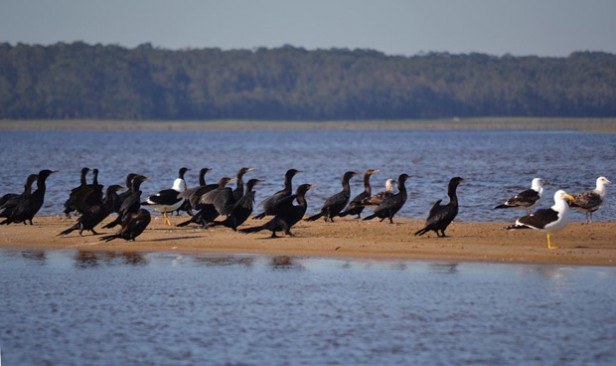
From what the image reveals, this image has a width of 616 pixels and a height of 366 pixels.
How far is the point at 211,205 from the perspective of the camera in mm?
18422

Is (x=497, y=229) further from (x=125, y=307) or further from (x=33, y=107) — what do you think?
(x=33, y=107)

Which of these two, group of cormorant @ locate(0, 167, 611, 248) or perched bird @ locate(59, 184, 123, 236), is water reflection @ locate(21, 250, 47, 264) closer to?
perched bird @ locate(59, 184, 123, 236)

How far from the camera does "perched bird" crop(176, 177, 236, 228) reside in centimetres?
1806

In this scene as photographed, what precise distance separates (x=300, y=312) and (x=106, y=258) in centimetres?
473

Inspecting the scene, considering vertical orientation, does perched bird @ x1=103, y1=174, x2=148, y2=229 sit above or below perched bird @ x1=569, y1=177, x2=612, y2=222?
above

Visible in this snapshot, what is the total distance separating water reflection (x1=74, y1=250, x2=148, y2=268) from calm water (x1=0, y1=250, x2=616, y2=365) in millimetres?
54

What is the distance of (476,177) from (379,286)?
22667mm

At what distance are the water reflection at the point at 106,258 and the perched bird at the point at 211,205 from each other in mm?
2036

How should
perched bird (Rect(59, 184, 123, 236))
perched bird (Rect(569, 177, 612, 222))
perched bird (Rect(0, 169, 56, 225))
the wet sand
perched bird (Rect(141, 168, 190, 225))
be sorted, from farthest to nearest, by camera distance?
perched bird (Rect(0, 169, 56, 225)) < perched bird (Rect(569, 177, 612, 222)) < perched bird (Rect(141, 168, 190, 225)) < perched bird (Rect(59, 184, 123, 236)) < the wet sand

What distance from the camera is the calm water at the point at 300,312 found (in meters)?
10.3

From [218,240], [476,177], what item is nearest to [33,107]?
[476,177]

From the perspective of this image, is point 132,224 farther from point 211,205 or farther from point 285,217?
point 285,217

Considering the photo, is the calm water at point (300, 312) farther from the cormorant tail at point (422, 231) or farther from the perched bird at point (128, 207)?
the perched bird at point (128, 207)

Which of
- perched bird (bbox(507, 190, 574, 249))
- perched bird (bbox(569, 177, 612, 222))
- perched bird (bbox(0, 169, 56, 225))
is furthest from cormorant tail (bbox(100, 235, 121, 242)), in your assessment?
perched bird (bbox(569, 177, 612, 222))
